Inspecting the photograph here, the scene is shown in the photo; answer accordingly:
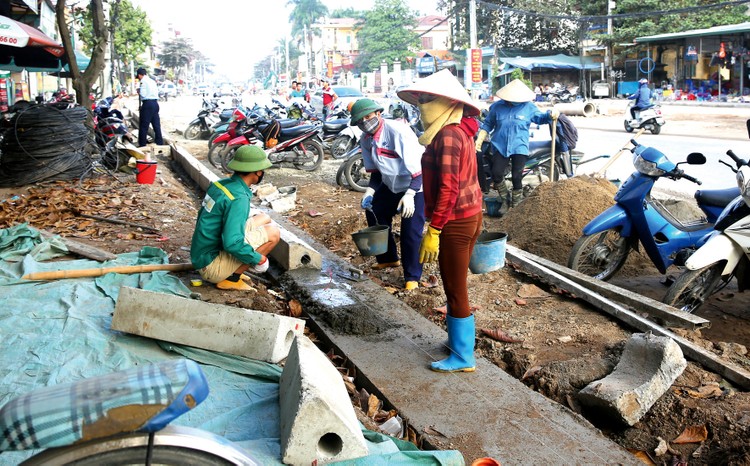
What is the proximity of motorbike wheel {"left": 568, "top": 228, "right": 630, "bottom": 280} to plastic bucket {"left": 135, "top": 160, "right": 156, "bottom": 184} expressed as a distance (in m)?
7.04

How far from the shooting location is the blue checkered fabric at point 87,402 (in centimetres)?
179

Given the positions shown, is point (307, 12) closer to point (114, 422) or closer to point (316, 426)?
point (316, 426)

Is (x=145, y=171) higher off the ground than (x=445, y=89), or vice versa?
(x=445, y=89)

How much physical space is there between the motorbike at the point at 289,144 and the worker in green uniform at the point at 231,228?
7927 mm

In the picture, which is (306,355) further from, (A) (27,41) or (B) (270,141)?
(B) (270,141)

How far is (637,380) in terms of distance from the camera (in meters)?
3.79

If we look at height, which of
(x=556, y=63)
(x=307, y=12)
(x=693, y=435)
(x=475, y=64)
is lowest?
(x=693, y=435)

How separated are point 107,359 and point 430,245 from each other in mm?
1939

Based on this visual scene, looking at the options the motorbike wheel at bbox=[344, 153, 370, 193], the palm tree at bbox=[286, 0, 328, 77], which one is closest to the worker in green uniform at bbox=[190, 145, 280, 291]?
the motorbike wheel at bbox=[344, 153, 370, 193]

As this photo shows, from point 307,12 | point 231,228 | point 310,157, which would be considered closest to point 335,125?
point 310,157

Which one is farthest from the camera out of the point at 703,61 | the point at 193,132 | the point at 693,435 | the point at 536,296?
the point at 703,61

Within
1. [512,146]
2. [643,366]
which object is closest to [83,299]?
[643,366]

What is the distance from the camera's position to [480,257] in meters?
4.61

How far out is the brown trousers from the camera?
401cm
